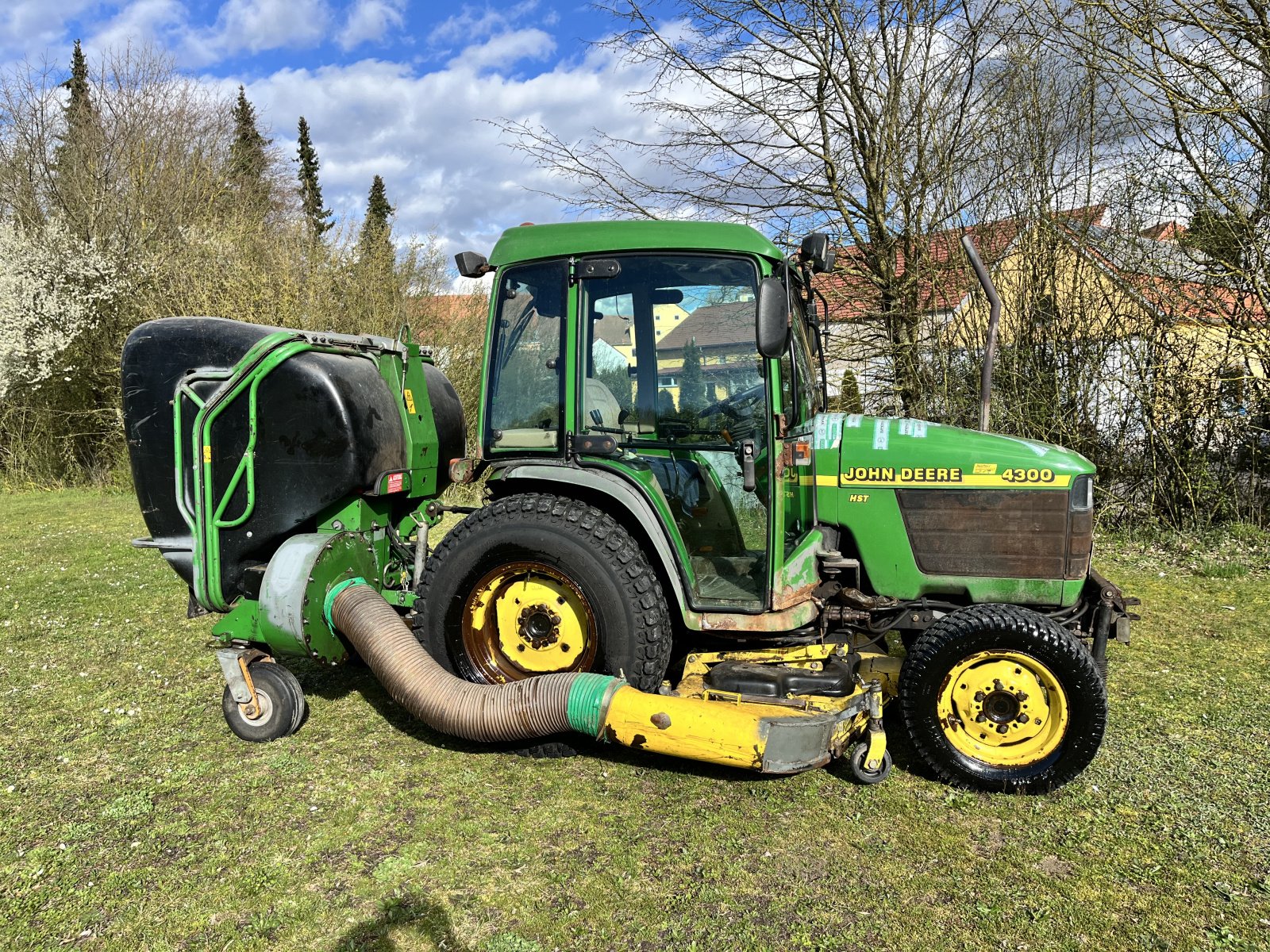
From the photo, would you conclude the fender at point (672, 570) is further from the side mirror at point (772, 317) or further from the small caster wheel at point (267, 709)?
the small caster wheel at point (267, 709)

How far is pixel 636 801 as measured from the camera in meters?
3.41

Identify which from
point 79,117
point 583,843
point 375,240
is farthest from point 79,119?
point 583,843

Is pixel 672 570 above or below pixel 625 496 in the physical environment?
below

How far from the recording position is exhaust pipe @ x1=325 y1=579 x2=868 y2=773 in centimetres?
326

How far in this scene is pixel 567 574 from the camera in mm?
3656

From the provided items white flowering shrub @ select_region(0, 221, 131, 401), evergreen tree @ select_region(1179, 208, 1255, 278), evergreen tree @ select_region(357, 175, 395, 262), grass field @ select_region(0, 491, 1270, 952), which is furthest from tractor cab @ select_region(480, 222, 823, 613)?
white flowering shrub @ select_region(0, 221, 131, 401)

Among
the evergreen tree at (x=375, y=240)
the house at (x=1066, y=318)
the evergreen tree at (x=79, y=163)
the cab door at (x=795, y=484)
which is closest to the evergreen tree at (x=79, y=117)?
the evergreen tree at (x=79, y=163)

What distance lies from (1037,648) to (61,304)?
1560 cm

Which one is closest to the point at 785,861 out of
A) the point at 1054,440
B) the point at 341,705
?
the point at 341,705

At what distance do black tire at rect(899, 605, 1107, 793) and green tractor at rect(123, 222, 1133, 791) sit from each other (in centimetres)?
1

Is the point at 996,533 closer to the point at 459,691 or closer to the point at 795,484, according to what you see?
the point at 795,484

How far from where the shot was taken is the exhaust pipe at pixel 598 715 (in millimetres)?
3262

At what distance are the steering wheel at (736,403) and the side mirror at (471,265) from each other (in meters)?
1.27

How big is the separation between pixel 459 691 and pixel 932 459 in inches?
91.1
